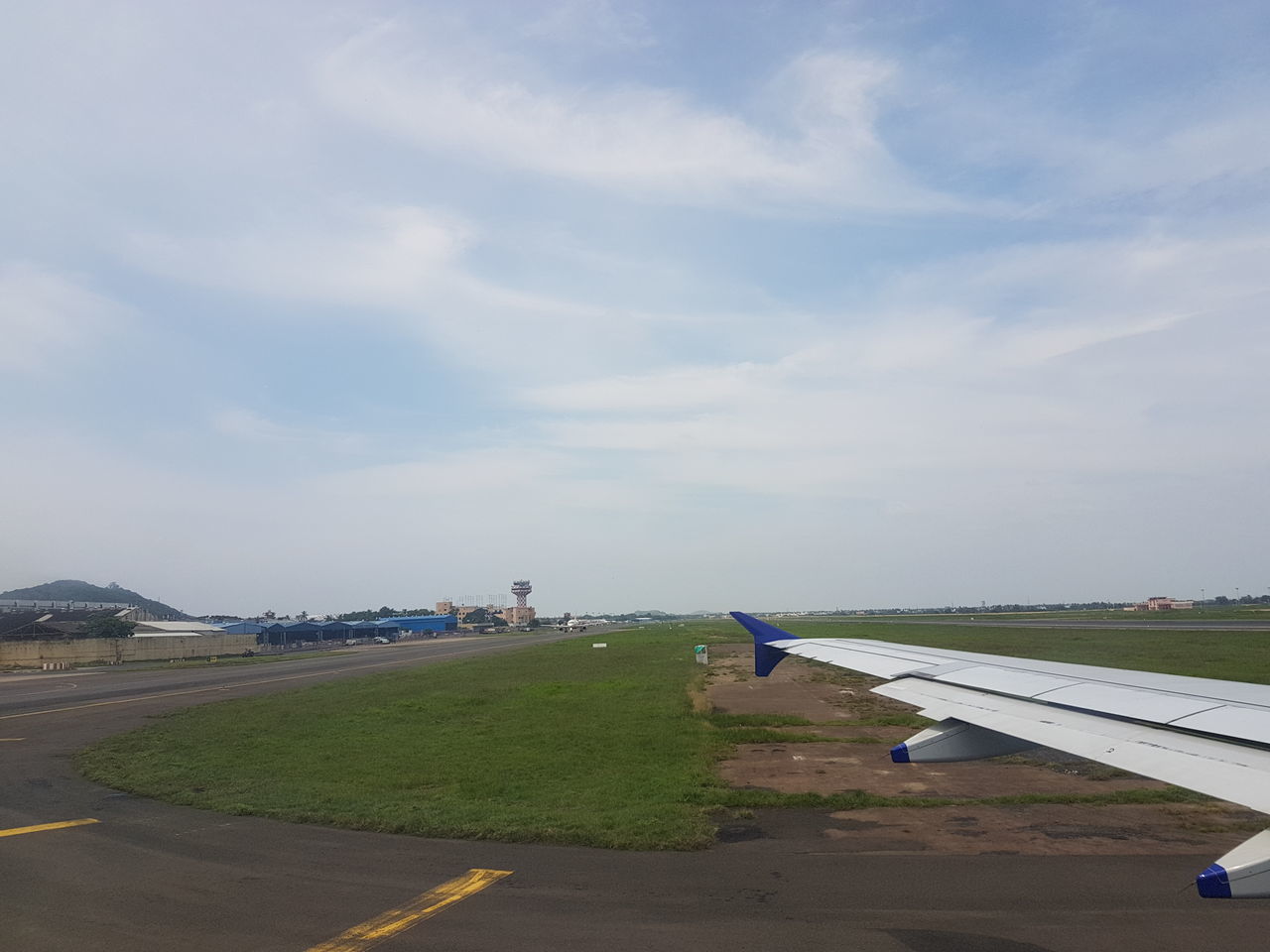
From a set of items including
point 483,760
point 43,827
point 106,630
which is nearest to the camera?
point 43,827

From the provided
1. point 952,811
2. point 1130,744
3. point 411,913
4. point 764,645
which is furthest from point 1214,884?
point 764,645

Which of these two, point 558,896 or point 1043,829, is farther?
point 1043,829

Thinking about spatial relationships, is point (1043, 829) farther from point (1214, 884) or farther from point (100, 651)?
point (100, 651)

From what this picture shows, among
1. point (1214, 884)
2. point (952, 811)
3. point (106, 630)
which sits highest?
point (1214, 884)

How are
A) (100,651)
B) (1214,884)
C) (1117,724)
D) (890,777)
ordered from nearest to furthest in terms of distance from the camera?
(1214,884), (1117,724), (890,777), (100,651)

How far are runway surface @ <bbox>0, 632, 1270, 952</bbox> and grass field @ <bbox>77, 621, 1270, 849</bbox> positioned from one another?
93 centimetres

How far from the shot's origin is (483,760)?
1448cm

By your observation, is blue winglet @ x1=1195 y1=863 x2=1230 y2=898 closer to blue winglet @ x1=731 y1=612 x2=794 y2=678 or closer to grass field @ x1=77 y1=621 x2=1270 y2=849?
grass field @ x1=77 y1=621 x2=1270 y2=849

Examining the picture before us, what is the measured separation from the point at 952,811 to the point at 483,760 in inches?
346

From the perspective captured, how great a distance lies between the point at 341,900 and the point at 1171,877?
8.50 metres

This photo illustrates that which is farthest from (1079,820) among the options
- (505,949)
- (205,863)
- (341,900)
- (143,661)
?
(143,661)

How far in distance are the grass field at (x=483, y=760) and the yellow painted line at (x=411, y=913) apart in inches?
60.6

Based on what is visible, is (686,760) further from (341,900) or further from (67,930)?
(67,930)

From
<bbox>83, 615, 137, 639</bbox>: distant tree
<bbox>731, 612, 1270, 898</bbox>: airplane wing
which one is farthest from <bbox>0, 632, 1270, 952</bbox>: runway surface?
<bbox>83, 615, 137, 639</bbox>: distant tree
